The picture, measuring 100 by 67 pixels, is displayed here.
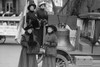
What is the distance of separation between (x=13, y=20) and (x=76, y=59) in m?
2.24

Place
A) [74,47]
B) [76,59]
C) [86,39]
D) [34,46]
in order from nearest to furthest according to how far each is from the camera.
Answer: [34,46], [76,59], [74,47], [86,39]

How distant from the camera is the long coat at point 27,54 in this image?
16.4 ft

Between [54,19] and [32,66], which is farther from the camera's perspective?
[54,19]

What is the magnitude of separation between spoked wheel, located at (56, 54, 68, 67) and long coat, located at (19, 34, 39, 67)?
0.88 meters

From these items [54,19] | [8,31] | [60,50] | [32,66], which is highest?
[54,19]

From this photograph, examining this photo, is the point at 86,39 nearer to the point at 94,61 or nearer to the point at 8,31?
the point at 94,61

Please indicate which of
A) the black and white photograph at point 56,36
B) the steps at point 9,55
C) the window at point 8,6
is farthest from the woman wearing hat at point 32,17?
the window at point 8,6

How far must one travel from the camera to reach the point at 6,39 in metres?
6.73

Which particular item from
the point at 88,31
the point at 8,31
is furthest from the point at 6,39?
the point at 88,31

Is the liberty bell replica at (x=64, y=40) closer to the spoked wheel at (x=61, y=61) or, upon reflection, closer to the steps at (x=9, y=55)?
the spoked wheel at (x=61, y=61)

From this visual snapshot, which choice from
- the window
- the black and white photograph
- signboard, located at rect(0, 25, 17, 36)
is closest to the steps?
the black and white photograph

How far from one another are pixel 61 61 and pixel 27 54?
1.19m

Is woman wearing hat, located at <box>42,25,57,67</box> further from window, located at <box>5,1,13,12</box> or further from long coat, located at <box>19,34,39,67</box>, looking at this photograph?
window, located at <box>5,1,13,12</box>

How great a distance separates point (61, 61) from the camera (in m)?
5.82
